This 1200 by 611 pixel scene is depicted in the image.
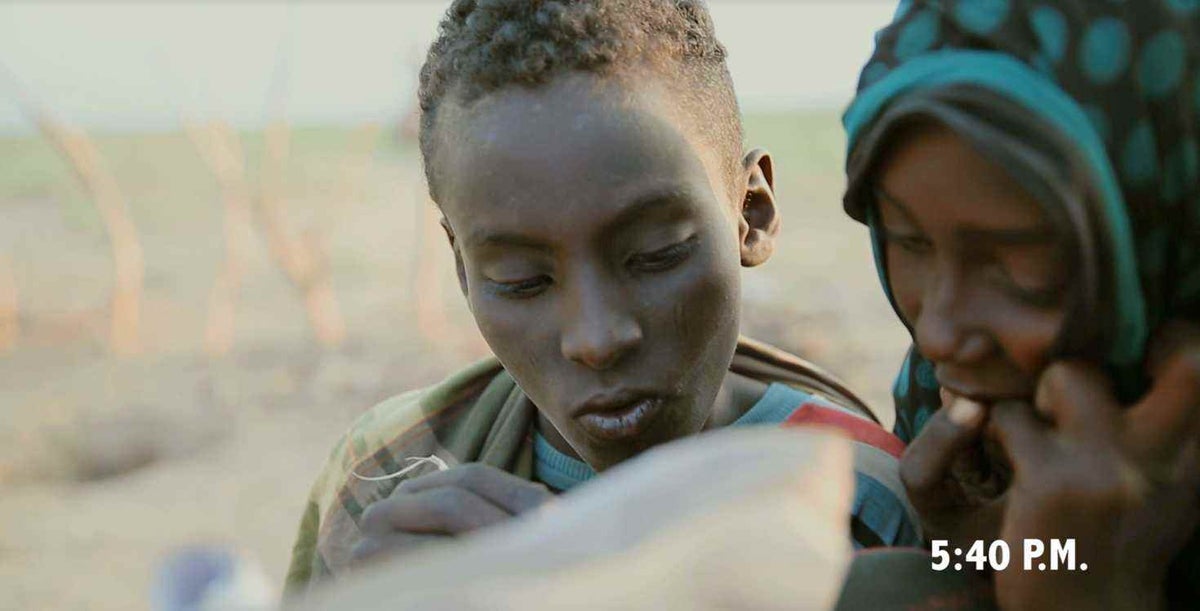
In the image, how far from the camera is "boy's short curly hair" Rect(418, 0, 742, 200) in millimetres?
1730

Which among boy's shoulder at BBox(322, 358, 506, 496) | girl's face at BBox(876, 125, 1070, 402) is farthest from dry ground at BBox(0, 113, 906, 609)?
girl's face at BBox(876, 125, 1070, 402)

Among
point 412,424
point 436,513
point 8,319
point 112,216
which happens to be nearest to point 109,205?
point 112,216

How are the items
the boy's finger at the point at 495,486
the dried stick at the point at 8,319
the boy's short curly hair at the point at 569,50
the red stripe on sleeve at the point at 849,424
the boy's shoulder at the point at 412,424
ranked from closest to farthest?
the boy's finger at the point at 495,486 → the boy's short curly hair at the point at 569,50 → the red stripe on sleeve at the point at 849,424 → the boy's shoulder at the point at 412,424 → the dried stick at the point at 8,319

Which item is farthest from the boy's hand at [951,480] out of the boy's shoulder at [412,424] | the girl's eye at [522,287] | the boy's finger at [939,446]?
the boy's shoulder at [412,424]

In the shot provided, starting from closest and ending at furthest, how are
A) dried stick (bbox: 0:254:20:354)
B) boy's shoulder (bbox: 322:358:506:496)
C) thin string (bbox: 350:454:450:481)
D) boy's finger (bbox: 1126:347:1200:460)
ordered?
boy's finger (bbox: 1126:347:1200:460) < thin string (bbox: 350:454:450:481) < boy's shoulder (bbox: 322:358:506:496) < dried stick (bbox: 0:254:20:354)

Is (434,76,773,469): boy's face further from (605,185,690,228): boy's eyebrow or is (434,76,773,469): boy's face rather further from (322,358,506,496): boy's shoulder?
(322,358,506,496): boy's shoulder

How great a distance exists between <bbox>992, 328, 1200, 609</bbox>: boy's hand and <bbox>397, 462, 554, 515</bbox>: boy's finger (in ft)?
1.69

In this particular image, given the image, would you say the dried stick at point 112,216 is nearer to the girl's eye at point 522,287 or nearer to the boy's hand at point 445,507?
the girl's eye at point 522,287

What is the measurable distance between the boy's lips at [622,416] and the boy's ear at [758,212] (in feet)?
1.20

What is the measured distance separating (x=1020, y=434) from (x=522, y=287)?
728 mm

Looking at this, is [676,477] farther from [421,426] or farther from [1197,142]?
[421,426]

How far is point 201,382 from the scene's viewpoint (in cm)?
1019

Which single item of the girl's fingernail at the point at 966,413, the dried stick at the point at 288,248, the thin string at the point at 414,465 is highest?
the girl's fingernail at the point at 966,413

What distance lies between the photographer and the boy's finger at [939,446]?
4.42 feet
